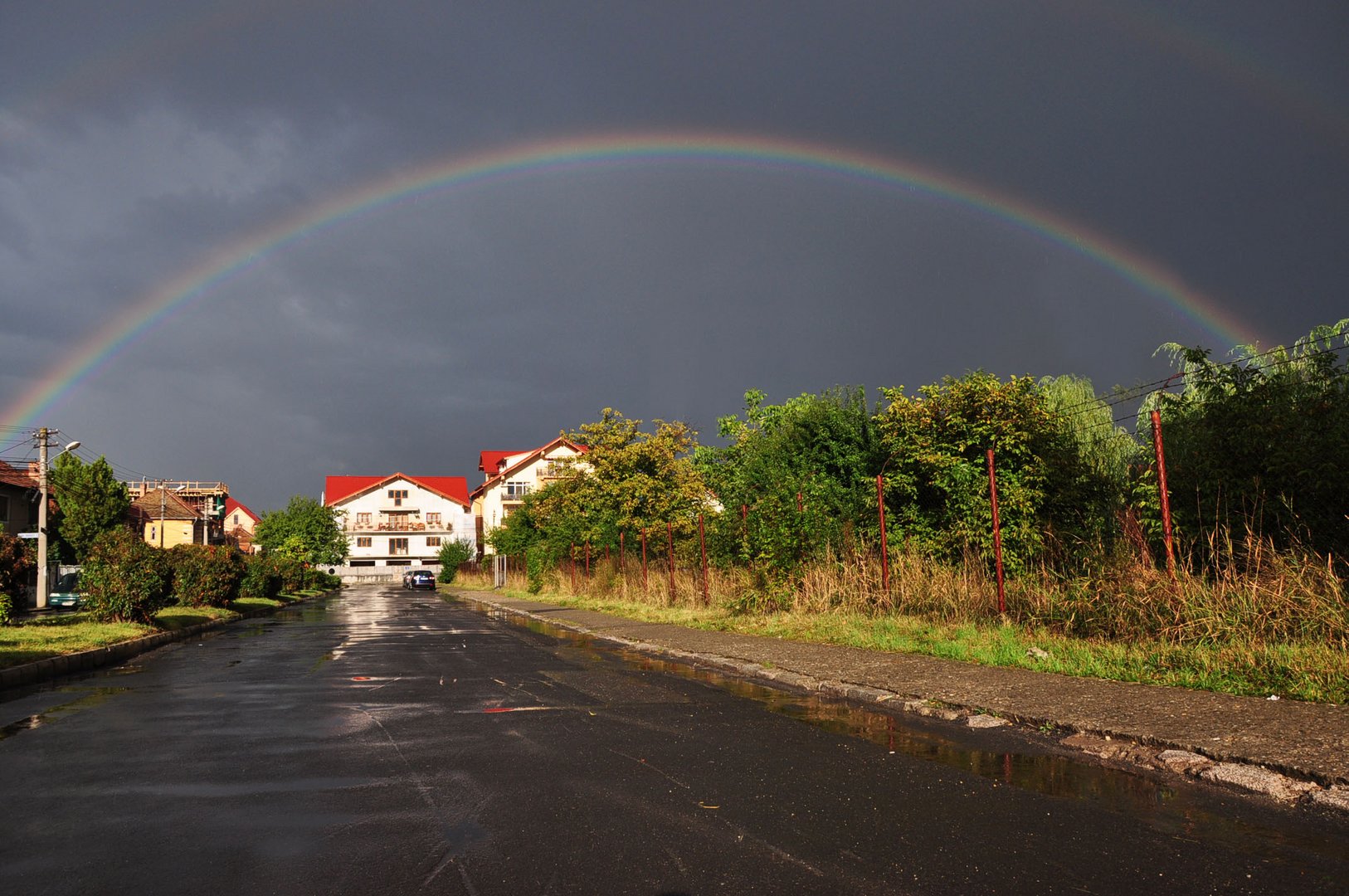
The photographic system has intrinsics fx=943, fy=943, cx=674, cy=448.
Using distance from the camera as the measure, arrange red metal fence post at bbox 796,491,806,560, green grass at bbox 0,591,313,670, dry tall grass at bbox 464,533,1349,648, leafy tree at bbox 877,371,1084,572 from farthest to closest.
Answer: red metal fence post at bbox 796,491,806,560 → leafy tree at bbox 877,371,1084,572 → green grass at bbox 0,591,313,670 → dry tall grass at bbox 464,533,1349,648

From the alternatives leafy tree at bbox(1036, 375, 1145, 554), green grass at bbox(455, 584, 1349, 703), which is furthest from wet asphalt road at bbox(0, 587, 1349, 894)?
leafy tree at bbox(1036, 375, 1145, 554)

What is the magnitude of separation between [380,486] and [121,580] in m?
83.3

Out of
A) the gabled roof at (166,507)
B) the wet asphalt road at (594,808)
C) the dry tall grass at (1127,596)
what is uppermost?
the gabled roof at (166,507)

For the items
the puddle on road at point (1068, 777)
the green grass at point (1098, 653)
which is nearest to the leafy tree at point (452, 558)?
the green grass at point (1098, 653)

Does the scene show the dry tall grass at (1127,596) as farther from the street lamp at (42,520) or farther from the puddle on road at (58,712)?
the street lamp at (42,520)

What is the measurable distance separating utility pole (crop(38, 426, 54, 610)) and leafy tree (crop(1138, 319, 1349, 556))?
128 feet

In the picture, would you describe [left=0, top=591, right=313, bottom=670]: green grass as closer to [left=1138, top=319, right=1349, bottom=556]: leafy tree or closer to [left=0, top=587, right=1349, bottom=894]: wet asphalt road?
[left=0, top=587, right=1349, bottom=894]: wet asphalt road

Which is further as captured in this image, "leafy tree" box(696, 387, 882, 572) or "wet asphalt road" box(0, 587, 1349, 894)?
"leafy tree" box(696, 387, 882, 572)

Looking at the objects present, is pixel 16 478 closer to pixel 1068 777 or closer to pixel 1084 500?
pixel 1084 500

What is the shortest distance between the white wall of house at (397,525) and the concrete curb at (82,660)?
81.2 metres

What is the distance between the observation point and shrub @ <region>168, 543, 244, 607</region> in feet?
91.0

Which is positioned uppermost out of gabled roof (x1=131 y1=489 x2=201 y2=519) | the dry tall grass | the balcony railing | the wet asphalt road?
gabled roof (x1=131 y1=489 x2=201 y2=519)

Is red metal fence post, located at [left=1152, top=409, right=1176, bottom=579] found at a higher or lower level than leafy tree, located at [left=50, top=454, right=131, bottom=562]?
lower

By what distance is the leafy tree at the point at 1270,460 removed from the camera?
1073cm
